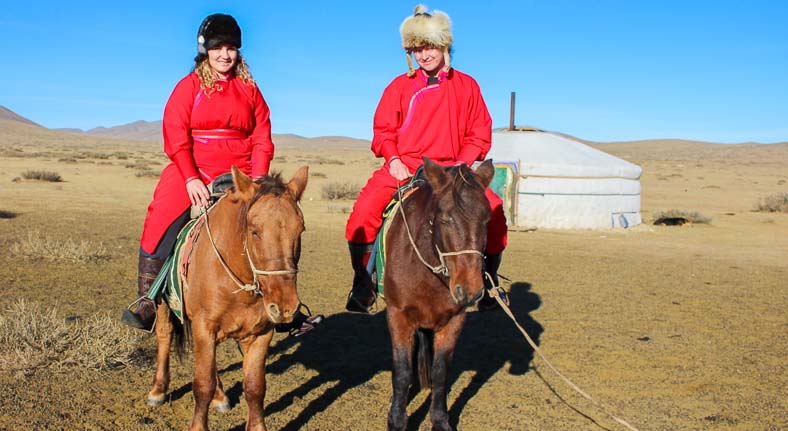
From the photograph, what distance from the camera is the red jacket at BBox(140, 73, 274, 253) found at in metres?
3.99

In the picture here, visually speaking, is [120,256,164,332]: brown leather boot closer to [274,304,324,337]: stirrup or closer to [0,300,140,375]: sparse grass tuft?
[274,304,324,337]: stirrup

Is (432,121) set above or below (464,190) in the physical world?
above

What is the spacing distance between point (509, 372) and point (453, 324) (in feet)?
5.94

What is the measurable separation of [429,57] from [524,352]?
10.1ft

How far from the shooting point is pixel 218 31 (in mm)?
3971

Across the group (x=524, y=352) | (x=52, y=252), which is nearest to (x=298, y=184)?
(x=524, y=352)

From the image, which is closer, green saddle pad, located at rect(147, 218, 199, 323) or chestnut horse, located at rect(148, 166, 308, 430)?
chestnut horse, located at rect(148, 166, 308, 430)

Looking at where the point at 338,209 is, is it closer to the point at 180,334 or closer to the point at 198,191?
the point at 180,334

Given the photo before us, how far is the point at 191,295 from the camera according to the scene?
355cm

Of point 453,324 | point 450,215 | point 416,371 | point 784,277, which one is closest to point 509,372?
point 416,371

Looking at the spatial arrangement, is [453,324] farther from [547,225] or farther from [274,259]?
[547,225]

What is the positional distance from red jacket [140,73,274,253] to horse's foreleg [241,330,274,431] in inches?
40.7

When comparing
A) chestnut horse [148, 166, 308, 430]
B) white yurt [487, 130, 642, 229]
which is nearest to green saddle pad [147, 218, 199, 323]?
chestnut horse [148, 166, 308, 430]

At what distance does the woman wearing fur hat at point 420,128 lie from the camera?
14.9 feet
